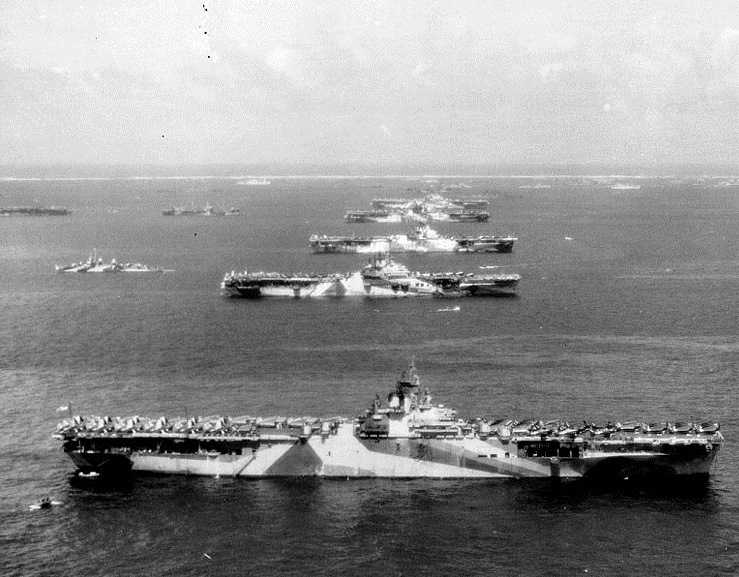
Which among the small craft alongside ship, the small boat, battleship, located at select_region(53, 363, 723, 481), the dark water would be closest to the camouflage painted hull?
battleship, located at select_region(53, 363, 723, 481)

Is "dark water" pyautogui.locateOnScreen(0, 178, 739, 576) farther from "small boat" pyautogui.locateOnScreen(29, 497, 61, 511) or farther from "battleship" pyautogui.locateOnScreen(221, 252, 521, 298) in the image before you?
"battleship" pyautogui.locateOnScreen(221, 252, 521, 298)

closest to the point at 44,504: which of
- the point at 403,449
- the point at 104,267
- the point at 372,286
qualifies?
the point at 403,449

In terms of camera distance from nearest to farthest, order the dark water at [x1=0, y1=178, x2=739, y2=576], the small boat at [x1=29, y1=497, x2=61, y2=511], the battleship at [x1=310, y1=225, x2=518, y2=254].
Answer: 1. the dark water at [x1=0, y1=178, x2=739, y2=576]
2. the small boat at [x1=29, y1=497, x2=61, y2=511]
3. the battleship at [x1=310, y1=225, x2=518, y2=254]

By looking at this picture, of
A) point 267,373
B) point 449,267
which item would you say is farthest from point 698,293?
point 267,373

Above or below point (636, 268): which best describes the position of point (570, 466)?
below

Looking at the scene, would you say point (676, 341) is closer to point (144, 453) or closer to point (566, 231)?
point (144, 453)
